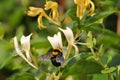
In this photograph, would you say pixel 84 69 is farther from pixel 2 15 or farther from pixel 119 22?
pixel 2 15

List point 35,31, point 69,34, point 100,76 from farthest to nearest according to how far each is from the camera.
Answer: point 35,31
point 100,76
point 69,34

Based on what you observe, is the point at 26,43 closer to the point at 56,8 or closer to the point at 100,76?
the point at 56,8

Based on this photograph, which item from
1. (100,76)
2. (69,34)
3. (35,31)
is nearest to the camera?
(69,34)

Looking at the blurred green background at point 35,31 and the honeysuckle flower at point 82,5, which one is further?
the blurred green background at point 35,31

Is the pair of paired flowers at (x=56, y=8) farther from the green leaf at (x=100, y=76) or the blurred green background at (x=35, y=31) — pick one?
the green leaf at (x=100, y=76)

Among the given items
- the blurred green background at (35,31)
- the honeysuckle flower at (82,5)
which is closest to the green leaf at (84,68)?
the blurred green background at (35,31)

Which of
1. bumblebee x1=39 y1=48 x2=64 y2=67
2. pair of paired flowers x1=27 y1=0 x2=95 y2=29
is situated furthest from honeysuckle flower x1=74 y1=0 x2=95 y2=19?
bumblebee x1=39 y1=48 x2=64 y2=67

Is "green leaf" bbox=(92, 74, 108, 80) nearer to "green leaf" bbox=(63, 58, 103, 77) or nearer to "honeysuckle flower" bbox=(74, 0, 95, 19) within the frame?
"green leaf" bbox=(63, 58, 103, 77)

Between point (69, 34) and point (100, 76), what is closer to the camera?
point (69, 34)

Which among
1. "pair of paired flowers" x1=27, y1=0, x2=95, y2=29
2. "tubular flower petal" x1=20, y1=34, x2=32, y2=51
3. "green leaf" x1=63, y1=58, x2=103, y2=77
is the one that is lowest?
"green leaf" x1=63, y1=58, x2=103, y2=77

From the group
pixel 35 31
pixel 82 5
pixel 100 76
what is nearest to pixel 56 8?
pixel 82 5

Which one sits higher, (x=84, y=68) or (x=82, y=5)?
(x=82, y=5)
